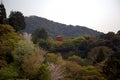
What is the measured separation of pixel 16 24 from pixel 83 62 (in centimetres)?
1278

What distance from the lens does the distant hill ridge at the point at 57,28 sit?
317 ft

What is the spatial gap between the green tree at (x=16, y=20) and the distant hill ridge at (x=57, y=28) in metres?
49.2

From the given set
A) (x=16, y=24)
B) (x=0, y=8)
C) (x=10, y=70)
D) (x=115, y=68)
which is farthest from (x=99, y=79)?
(x=0, y=8)

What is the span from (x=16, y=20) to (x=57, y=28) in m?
60.7

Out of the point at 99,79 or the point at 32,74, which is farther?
the point at 99,79

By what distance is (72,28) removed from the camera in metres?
100

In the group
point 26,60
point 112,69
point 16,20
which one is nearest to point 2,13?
point 16,20

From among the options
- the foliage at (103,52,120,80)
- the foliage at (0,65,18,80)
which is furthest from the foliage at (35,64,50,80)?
the foliage at (103,52,120,80)

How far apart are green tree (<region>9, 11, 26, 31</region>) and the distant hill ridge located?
161 ft

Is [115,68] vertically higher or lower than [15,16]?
lower

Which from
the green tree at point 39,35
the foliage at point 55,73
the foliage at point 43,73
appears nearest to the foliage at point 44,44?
the green tree at point 39,35

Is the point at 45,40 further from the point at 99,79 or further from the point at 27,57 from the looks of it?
the point at 27,57

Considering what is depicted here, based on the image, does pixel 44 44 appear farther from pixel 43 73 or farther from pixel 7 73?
pixel 7 73

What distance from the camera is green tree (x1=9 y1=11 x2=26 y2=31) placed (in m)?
42.4
